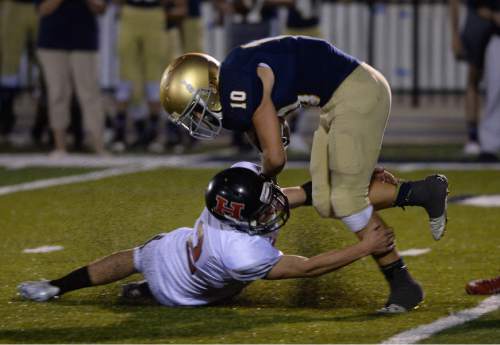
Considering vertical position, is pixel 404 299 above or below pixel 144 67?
above

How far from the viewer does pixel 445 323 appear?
552 cm

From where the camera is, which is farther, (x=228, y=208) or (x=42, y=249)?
(x=42, y=249)

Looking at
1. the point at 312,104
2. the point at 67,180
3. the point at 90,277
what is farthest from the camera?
the point at 67,180

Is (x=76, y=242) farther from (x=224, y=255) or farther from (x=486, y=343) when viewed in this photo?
(x=486, y=343)

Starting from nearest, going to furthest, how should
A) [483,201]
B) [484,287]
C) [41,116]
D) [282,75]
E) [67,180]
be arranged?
1. [282,75]
2. [484,287]
3. [483,201]
4. [67,180]
5. [41,116]

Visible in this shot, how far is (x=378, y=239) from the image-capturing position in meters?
5.62

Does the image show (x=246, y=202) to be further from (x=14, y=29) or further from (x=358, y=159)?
(x=14, y=29)

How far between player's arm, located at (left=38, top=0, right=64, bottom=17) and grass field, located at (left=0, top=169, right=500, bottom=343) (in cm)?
324

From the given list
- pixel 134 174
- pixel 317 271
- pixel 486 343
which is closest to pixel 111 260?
pixel 317 271

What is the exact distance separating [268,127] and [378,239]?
62 cm

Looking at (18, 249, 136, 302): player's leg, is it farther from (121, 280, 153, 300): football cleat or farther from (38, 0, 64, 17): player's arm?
(38, 0, 64, 17): player's arm

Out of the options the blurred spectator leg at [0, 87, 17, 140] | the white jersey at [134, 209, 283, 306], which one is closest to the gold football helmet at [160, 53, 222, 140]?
the white jersey at [134, 209, 283, 306]

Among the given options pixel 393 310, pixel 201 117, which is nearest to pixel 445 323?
pixel 393 310

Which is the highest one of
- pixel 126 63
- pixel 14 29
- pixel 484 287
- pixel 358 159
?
pixel 358 159
